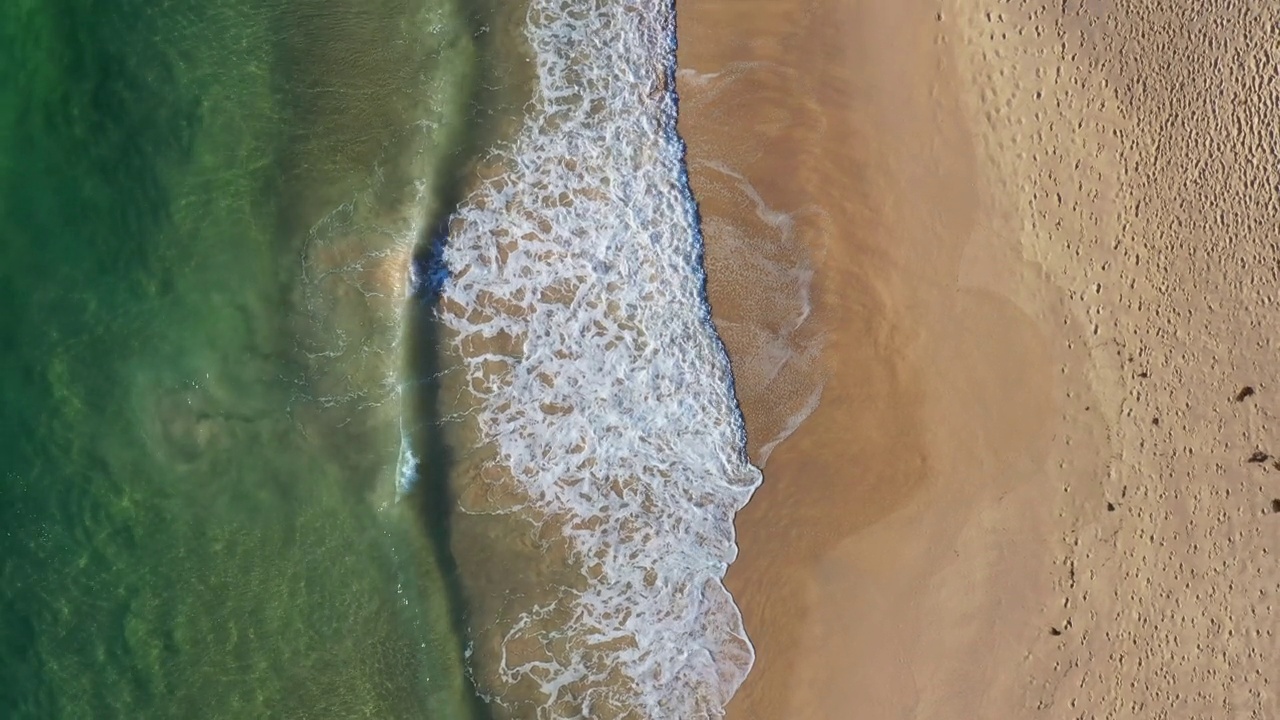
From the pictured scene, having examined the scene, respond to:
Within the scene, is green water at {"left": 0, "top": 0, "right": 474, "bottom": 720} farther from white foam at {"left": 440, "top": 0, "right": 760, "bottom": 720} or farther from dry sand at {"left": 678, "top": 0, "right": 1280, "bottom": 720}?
dry sand at {"left": 678, "top": 0, "right": 1280, "bottom": 720}

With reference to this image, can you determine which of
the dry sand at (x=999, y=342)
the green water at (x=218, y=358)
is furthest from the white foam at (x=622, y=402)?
the green water at (x=218, y=358)

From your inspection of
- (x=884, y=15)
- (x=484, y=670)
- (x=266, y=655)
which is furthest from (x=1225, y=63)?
(x=266, y=655)

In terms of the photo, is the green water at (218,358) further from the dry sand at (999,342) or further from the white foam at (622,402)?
the dry sand at (999,342)

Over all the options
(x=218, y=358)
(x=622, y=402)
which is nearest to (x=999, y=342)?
(x=622, y=402)

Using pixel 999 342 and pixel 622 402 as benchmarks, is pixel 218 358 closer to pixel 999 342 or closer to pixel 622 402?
pixel 622 402

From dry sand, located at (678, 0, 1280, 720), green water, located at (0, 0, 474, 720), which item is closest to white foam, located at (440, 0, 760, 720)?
dry sand, located at (678, 0, 1280, 720)
